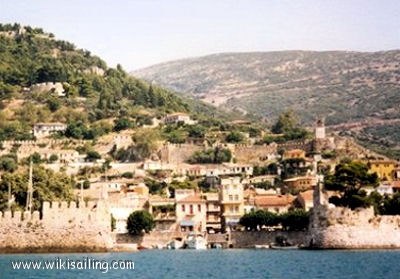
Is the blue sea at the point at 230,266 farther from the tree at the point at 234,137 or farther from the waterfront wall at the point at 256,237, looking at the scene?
the tree at the point at 234,137

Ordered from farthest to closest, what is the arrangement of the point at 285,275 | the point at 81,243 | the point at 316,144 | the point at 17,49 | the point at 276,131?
the point at 17,49 < the point at 276,131 < the point at 316,144 < the point at 81,243 < the point at 285,275

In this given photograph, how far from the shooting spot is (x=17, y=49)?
157250 mm

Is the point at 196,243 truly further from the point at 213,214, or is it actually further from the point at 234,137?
the point at 234,137

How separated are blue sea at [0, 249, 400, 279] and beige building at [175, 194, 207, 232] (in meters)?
22.8

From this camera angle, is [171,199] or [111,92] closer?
[171,199]

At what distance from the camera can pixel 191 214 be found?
86688 millimetres

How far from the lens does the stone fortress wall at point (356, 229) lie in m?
63.7

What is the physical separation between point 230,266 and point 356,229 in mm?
15017

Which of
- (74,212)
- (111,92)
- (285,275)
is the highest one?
(111,92)

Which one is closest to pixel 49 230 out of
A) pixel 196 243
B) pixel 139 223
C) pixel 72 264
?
pixel 72 264

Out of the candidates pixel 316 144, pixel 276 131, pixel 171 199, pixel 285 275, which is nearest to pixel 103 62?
pixel 276 131

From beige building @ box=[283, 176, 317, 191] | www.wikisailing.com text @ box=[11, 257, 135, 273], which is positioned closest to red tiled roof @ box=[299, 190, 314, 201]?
beige building @ box=[283, 176, 317, 191]

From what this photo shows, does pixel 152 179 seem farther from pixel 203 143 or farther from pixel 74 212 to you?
pixel 74 212

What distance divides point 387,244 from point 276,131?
75019mm
